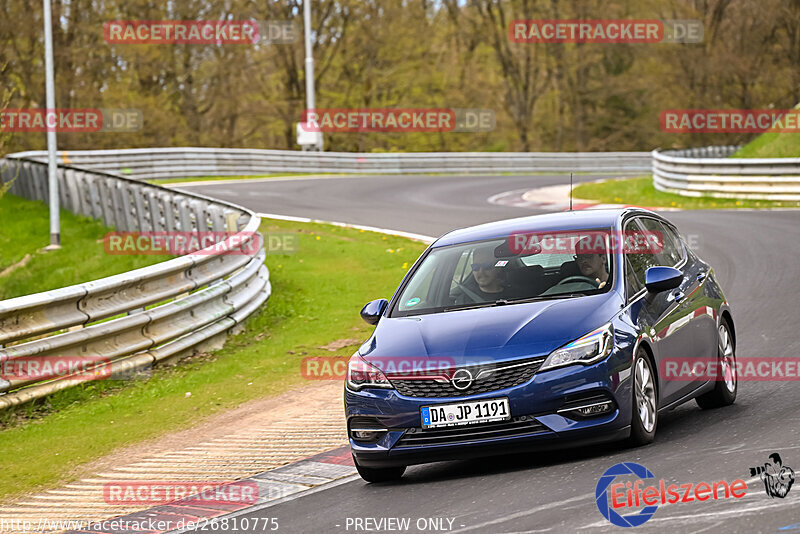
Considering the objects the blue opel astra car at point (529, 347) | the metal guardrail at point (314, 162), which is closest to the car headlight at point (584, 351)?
the blue opel astra car at point (529, 347)

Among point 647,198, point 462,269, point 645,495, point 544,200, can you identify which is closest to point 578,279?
point 462,269

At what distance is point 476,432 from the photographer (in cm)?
671

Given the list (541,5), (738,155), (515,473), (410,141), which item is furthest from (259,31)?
(515,473)

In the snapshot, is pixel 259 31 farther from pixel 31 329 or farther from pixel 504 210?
pixel 31 329

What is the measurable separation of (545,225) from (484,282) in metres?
0.81

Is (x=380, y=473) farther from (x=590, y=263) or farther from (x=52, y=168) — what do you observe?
(x=52, y=168)

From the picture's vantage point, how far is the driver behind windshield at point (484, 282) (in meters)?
7.75

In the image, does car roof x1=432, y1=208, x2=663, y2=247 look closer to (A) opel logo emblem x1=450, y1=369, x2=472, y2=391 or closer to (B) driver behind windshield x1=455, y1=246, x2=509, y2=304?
(B) driver behind windshield x1=455, y1=246, x2=509, y2=304

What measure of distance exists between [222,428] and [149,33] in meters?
39.7

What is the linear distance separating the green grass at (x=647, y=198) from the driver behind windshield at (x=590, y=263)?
18343 millimetres

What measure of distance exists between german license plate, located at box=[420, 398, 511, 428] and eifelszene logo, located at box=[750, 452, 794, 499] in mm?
1368

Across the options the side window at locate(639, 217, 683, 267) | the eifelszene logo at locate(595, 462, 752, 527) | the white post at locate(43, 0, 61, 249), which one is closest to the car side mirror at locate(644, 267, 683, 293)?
the side window at locate(639, 217, 683, 267)

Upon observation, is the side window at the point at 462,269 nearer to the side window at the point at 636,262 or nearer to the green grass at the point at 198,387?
the side window at the point at 636,262

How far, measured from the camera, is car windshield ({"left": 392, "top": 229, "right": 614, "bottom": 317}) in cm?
768
